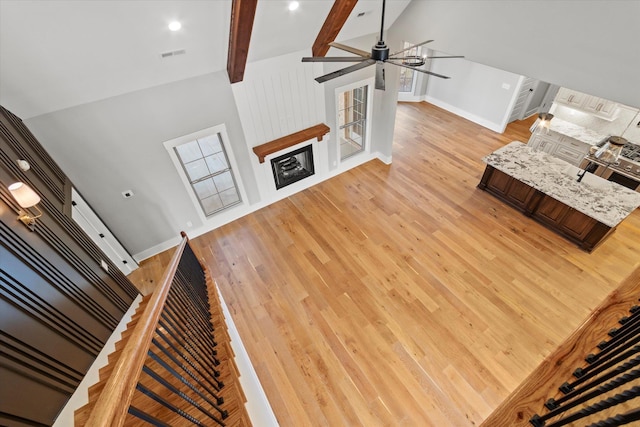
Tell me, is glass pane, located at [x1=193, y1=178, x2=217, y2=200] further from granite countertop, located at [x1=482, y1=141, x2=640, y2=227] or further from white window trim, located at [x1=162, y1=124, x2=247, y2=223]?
granite countertop, located at [x1=482, y1=141, x2=640, y2=227]

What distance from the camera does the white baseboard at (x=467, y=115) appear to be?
767 centimetres

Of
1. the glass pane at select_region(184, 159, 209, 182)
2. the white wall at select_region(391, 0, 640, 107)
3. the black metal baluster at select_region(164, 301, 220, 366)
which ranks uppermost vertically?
the white wall at select_region(391, 0, 640, 107)

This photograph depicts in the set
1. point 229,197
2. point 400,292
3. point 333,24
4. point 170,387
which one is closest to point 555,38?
point 333,24

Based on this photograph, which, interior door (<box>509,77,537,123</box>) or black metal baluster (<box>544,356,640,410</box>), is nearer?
black metal baluster (<box>544,356,640,410</box>)

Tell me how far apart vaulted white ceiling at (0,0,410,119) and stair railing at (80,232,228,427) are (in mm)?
2190

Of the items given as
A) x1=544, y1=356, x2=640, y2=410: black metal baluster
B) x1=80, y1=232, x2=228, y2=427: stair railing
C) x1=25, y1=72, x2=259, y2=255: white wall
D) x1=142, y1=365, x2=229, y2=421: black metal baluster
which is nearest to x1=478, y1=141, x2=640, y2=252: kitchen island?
x1=544, y1=356, x2=640, y2=410: black metal baluster

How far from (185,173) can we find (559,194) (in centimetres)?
614

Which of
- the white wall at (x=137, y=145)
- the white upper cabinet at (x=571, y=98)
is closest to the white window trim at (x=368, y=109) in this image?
the white wall at (x=137, y=145)

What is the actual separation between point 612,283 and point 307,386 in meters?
4.66

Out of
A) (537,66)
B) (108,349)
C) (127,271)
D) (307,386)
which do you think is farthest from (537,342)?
(127,271)

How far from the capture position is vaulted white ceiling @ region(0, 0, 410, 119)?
250 centimetres

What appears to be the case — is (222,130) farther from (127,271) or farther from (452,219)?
(452,219)

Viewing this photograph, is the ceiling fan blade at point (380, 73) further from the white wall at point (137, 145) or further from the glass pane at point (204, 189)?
the glass pane at point (204, 189)

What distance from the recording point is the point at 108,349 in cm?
313
